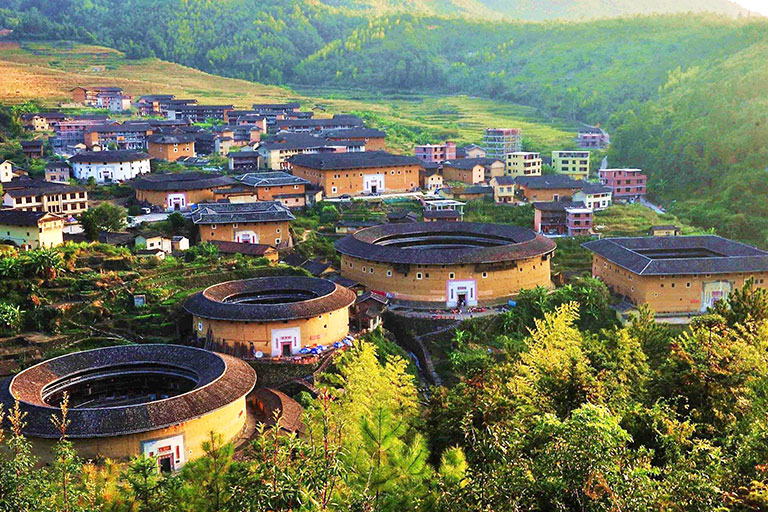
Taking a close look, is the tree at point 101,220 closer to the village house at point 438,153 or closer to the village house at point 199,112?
the village house at point 438,153

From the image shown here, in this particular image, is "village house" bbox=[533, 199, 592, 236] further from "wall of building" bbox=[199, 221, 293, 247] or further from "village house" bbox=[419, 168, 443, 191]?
"wall of building" bbox=[199, 221, 293, 247]

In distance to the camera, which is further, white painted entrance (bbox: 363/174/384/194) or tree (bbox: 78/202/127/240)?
white painted entrance (bbox: 363/174/384/194)

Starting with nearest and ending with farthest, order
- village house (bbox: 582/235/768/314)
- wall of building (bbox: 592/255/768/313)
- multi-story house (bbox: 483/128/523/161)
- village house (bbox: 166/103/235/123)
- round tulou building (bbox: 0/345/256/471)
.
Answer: round tulou building (bbox: 0/345/256/471), village house (bbox: 582/235/768/314), wall of building (bbox: 592/255/768/313), multi-story house (bbox: 483/128/523/161), village house (bbox: 166/103/235/123)

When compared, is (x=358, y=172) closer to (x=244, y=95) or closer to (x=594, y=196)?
(x=594, y=196)

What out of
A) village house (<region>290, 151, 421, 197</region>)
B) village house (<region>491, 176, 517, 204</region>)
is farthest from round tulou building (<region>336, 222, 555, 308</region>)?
village house (<region>290, 151, 421, 197</region>)

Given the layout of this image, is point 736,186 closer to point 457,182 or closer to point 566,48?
point 457,182

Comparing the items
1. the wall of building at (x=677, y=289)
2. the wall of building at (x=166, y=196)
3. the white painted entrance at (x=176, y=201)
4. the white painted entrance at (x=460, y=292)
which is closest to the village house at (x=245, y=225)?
the white painted entrance at (x=176, y=201)
